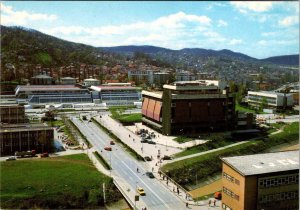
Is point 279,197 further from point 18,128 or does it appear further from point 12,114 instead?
point 12,114

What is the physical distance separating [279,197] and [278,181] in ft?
2.88

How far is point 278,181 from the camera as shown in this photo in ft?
67.9

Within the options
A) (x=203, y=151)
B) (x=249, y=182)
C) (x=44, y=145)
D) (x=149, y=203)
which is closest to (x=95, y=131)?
(x=44, y=145)

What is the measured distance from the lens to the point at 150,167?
28922 mm

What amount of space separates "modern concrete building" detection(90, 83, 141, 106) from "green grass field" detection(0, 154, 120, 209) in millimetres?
35654

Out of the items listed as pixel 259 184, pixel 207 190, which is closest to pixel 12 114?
pixel 207 190

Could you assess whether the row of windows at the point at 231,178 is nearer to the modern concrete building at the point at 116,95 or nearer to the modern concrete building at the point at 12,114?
the modern concrete building at the point at 12,114

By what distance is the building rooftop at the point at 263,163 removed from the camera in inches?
808

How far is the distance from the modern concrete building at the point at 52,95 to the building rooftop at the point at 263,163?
4394 cm

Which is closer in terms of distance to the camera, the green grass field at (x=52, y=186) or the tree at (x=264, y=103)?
the green grass field at (x=52, y=186)

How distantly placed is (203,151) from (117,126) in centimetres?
1353

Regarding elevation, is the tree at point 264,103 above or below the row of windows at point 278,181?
above

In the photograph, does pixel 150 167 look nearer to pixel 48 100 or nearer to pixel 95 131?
pixel 95 131

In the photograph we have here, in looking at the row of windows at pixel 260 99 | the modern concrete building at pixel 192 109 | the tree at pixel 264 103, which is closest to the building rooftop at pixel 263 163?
the modern concrete building at pixel 192 109
